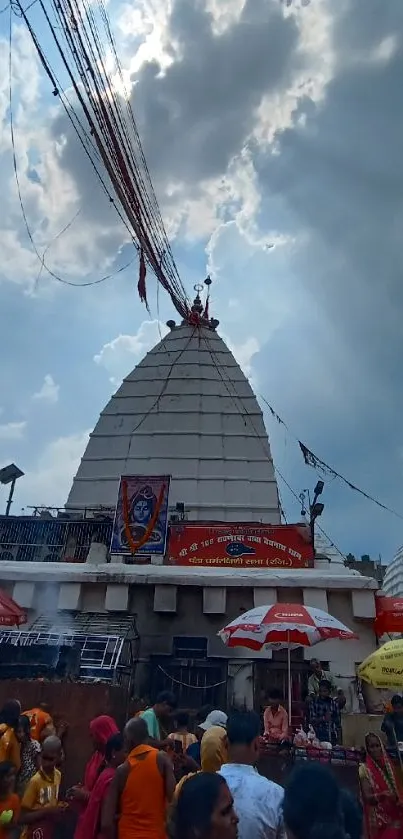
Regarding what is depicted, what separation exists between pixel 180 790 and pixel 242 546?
10387 mm

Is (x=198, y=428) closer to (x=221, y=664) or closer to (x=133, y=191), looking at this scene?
(x=133, y=191)

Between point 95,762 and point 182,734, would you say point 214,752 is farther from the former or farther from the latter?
point 182,734

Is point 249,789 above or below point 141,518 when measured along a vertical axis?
below

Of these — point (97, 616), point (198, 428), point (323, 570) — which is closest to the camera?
point (97, 616)

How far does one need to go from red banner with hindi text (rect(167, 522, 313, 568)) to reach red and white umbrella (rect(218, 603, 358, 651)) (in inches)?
123

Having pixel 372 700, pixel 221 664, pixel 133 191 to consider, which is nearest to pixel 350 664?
pixel 372 700

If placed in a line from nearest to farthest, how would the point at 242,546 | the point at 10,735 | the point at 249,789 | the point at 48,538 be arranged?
the point at 249,789 → the point at 10,735 → the point at 242,546 → the point at 48,538

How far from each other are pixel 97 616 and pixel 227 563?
2.75 m

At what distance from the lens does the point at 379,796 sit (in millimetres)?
5188

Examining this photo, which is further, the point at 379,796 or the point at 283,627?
the point at 283,627

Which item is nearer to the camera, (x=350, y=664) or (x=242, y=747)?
(x=242, y=747)

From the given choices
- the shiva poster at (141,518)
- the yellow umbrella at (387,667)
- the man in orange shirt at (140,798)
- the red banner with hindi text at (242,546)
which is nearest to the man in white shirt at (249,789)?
the man in orange shirt at (140,798)

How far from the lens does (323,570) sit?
40.4 ft

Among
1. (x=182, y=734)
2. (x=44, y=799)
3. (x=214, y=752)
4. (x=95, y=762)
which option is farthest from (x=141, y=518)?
(x=214, y=752)
